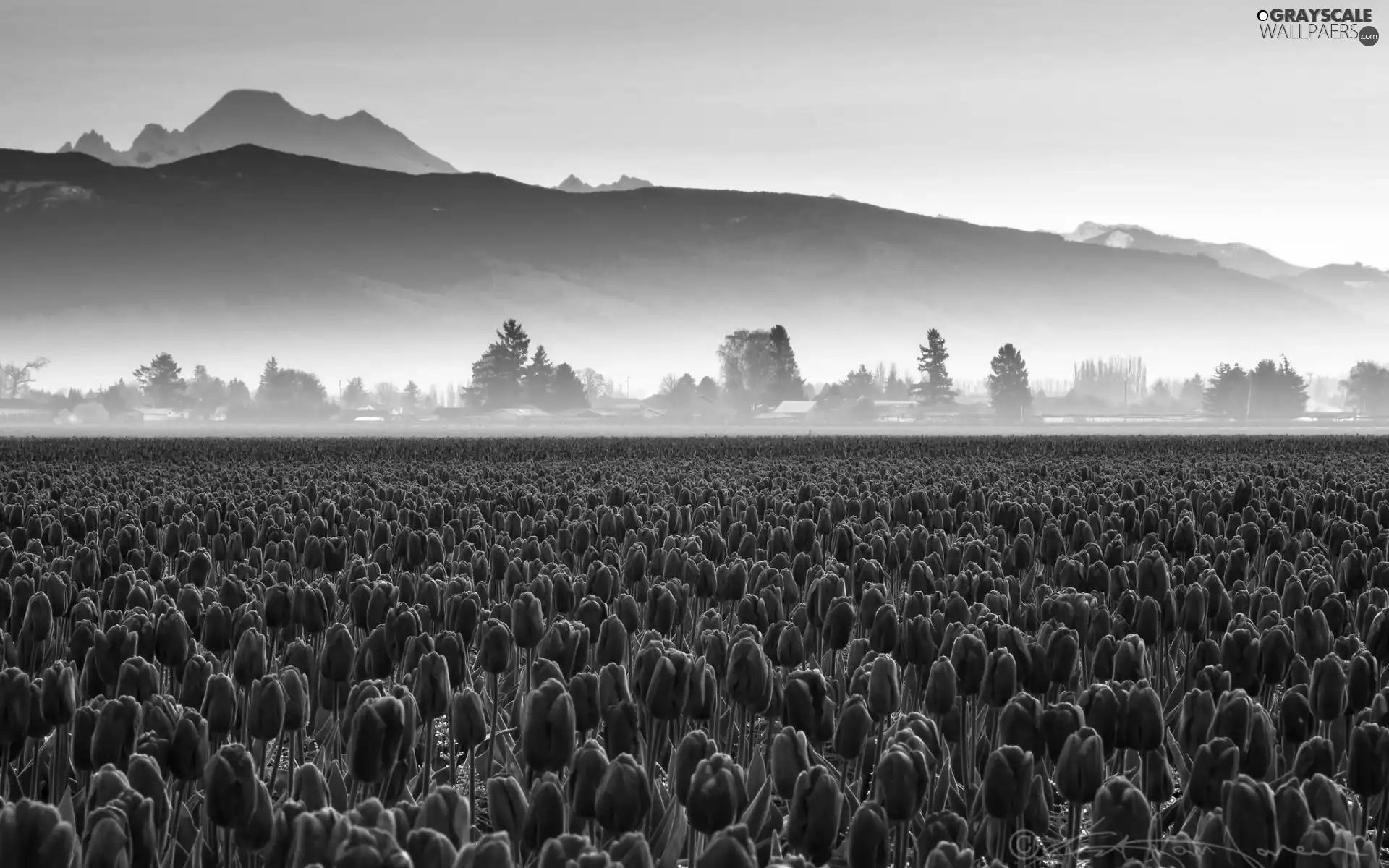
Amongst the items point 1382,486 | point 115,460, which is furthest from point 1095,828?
point 115,460

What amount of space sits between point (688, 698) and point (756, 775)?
38 centimetres

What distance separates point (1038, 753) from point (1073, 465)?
20710 millimetres

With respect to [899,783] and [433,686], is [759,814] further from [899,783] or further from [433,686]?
[433,686]

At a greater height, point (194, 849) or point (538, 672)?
point (538, 672)

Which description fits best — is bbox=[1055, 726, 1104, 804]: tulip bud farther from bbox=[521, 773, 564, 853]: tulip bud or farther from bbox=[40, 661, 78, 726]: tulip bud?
bbox=[40, 661, 78, 726]: tulip bud

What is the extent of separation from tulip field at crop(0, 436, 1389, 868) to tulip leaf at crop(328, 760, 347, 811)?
0.03 metres

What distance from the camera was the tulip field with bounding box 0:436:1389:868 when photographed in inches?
117

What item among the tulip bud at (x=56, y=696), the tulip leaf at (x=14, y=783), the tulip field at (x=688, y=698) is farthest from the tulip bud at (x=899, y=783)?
the tulip leaf at (x=14, y=783)

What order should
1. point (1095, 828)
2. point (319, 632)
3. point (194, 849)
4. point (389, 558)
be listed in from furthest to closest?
point (389, 558)
point (319, 632)
point (194, 849)
point (1095, 828)

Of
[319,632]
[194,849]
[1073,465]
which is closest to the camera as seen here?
[194,849]

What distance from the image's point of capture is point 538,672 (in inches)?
169

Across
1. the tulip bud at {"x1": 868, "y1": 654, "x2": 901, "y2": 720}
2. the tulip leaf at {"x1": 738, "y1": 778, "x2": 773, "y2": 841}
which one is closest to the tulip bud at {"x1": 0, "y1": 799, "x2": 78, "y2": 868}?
the tulip leaf at {"x1": 738, "y1": 778, "x2": 773, "y2": 841}

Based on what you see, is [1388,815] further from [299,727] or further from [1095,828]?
[299,727]

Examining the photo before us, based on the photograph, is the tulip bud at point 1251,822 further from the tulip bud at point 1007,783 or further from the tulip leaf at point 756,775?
the tulip leaf at point 756,775
